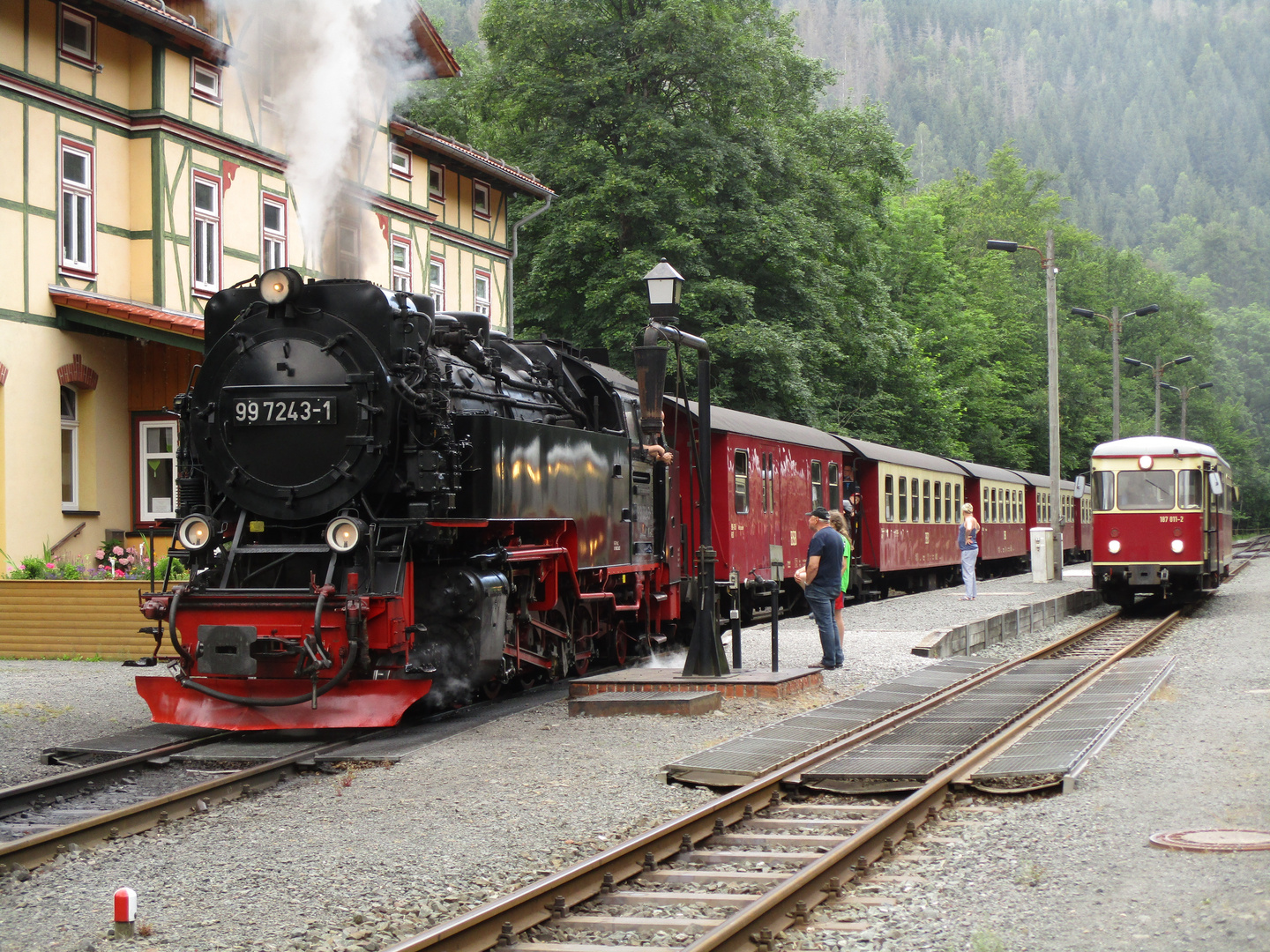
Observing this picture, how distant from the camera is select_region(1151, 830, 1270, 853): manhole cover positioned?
5992mm

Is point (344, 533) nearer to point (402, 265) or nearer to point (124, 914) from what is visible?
point (124, 914)

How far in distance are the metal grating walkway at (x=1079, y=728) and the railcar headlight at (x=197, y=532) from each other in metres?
5.57

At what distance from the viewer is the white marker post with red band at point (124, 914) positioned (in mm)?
5047

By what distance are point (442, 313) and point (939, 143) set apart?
155m

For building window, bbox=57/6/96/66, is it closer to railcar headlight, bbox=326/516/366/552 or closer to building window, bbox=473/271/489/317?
building window, bbox=473/271/489/317

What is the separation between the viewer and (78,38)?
57.3ft

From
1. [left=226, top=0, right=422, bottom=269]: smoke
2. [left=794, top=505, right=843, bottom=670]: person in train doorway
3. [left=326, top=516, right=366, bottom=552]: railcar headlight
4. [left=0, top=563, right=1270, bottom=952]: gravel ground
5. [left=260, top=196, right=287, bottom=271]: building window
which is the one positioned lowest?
[left=0, top=563, right=1270, bottom=952]: gravel ground

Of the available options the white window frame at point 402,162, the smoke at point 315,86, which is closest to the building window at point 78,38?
the white window frame at point 402,162

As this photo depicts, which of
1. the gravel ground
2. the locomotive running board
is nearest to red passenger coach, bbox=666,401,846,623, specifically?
the locomotive running board

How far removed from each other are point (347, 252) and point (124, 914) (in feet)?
23.1

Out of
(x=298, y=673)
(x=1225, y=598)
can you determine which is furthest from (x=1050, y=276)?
(x=298, y=673)

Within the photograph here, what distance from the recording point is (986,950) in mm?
4688

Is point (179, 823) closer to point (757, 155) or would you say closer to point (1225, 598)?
point (1225, 598)

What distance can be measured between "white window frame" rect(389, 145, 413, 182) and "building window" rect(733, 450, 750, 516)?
948 centimetres
